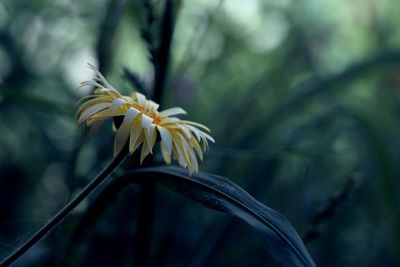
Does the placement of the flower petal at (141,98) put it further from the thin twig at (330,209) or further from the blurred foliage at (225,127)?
the thin twig at (330,209)

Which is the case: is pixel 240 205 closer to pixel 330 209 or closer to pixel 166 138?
pixel 166 138

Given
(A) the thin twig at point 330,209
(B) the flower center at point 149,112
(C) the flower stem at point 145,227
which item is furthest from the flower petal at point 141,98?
(A) the thin twig at point 330,209

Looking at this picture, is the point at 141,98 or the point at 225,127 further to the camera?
the point at 225,127

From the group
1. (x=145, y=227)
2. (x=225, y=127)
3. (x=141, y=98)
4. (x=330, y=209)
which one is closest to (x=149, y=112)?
(x=141, y=98)

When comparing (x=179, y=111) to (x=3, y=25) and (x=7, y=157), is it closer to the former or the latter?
(x=7, y=157)

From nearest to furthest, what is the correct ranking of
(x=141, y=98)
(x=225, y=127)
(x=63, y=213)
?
(x=63, y=213), (x=141, y=98), (x=225, y=127)

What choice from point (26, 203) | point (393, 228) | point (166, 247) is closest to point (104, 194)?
point (166, 247)

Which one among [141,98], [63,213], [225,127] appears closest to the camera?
[63,213]

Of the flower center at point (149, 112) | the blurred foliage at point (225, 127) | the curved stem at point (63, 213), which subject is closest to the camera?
the curved stem at point (63, 213)
